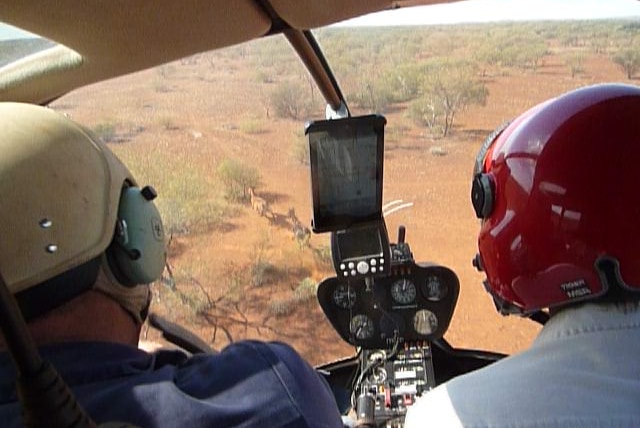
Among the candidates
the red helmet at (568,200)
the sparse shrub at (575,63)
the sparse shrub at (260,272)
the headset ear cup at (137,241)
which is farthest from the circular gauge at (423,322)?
the sparse shrub at (575,63)

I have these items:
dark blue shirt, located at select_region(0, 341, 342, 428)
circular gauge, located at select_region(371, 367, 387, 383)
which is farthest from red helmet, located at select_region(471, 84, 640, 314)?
circular gauge, located at select_region(371, 367, 387, 383)

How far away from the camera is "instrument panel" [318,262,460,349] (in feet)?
11.4

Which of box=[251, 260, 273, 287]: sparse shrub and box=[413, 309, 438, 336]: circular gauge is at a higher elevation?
box=[413, 309, 438, 336]: circular gauge

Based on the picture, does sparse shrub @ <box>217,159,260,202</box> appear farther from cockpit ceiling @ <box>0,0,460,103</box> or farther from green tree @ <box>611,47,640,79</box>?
cockpit ceiling @ <box>0,0,460,103</box>

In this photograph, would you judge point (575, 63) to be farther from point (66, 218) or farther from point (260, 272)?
point (66, 218)

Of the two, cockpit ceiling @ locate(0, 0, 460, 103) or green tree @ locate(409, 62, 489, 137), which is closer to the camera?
cockpit ceiling @ locate(0, 0, 460, 103)

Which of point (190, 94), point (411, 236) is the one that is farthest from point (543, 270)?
point (190, 94)

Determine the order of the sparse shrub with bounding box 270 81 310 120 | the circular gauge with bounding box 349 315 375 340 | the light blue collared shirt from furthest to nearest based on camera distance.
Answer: the sparse shrub with bounding box 270 81 310 120 → the circular gauge with bounding box 349 315 375 340 → the light blue collared shirt

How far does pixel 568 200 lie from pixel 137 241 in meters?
0.99

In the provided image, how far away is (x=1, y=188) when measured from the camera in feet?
4.13

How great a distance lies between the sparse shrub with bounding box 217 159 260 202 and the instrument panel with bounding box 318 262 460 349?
573cm

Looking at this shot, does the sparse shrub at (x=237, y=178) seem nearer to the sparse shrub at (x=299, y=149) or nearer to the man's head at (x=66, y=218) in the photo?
the sparse shrub at (x=299, y=149)

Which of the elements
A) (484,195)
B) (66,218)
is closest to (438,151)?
(484,195)

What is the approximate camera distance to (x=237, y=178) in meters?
9.38
